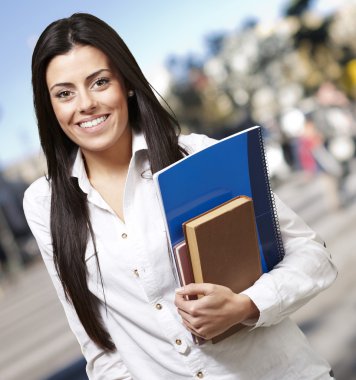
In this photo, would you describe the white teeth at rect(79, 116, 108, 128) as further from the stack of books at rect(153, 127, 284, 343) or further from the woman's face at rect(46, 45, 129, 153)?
the stack of books at rect(153, 127, 284, 343)

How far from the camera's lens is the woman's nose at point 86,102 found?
134 cm

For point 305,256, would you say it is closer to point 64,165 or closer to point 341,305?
point 64,165

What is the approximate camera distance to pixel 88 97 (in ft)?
4.43

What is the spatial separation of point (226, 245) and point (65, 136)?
540 millimetres

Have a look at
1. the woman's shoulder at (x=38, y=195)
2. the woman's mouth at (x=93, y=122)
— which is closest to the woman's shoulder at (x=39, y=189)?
the woman's shoulder at (x=38, y=195)

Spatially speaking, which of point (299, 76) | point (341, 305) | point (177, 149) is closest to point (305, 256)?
point (177, 149)

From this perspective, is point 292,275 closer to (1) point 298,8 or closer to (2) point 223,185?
(2) point 223,185

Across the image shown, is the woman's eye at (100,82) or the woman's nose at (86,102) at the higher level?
the woman's eye at (100,82)

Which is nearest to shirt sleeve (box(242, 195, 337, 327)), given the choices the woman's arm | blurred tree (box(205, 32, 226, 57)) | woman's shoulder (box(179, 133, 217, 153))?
the woman's arm

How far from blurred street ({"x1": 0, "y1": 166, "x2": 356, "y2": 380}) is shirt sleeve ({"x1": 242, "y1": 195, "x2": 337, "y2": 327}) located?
8.48 ft

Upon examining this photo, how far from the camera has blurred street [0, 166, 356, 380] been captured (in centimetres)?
435

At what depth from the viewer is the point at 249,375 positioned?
53.2 inches

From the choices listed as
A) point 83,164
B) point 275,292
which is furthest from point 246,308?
point 83,164

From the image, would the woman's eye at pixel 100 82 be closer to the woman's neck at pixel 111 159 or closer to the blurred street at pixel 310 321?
the woman's neck at pixel 111 159
